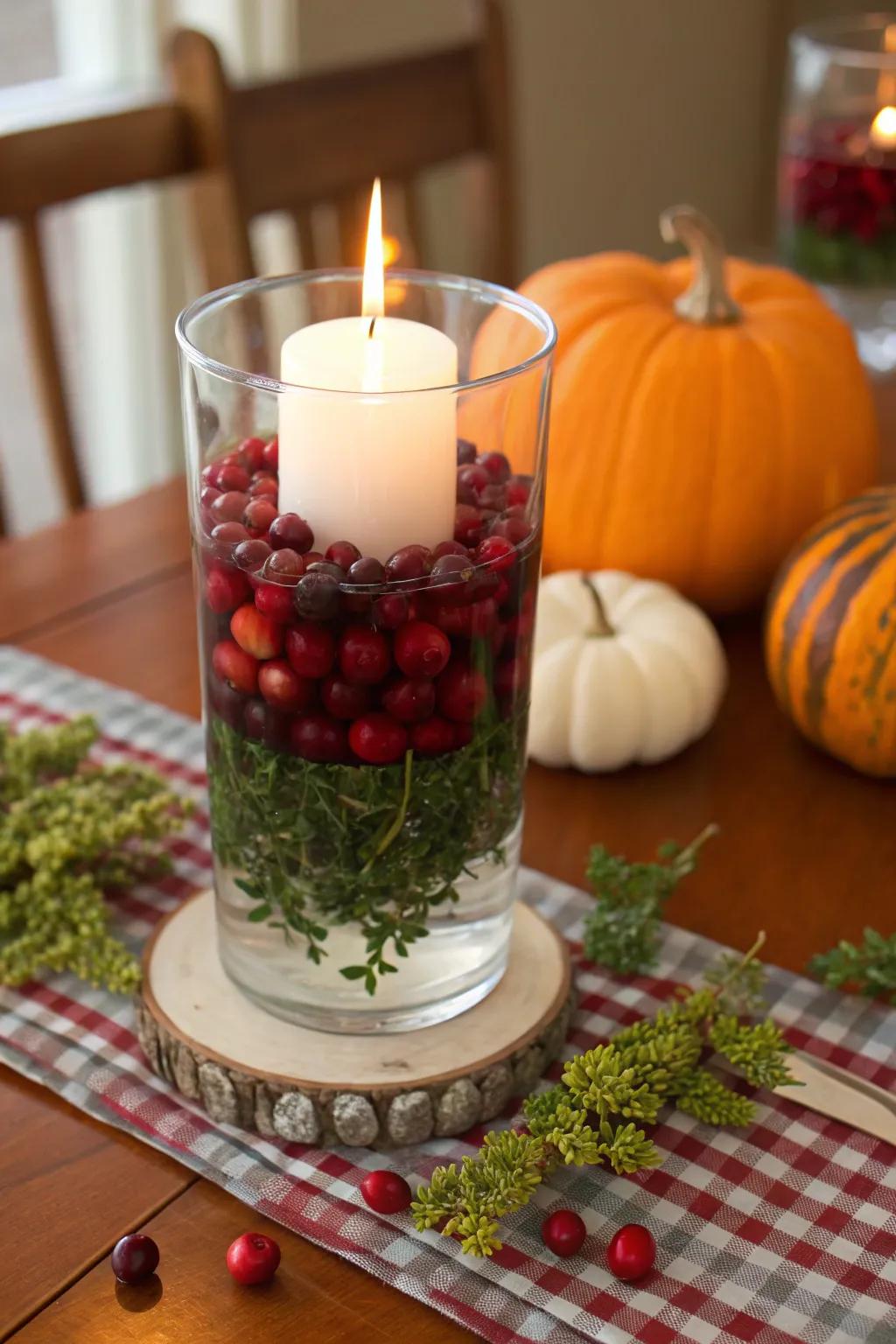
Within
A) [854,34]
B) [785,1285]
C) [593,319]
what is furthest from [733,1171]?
[854,34]

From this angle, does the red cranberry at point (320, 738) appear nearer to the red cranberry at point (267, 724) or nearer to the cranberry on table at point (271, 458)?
the red cranberry at point (267, 724)

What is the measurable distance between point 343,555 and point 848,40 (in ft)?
5.41

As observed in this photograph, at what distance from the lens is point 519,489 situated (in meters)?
0.62

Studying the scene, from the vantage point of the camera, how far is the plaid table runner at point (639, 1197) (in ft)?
1.76

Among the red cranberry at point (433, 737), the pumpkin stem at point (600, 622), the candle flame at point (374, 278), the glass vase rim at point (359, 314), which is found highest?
the candle flame at point (374, 278)

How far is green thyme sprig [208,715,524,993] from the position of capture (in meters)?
0.58

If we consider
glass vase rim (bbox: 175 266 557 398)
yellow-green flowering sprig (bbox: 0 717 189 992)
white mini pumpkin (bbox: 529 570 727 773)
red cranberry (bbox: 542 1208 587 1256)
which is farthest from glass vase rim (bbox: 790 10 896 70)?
red cranberry (bbox: 542 1208 587 1256)

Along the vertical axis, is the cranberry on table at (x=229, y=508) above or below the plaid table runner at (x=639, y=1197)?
above

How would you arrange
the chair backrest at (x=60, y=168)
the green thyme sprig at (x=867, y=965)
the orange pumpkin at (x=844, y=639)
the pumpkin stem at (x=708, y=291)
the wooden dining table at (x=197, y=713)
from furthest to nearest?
the chair backrest at (x=60, y=168), the pumpkin stem at (x=708, y=291), the orange pumpkin at (x=844, y=639), the green thyme sprig at (x=867, y=965), the wooden dining table at (x=197, y=713)

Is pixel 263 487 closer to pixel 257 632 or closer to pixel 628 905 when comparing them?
pixel 257 632

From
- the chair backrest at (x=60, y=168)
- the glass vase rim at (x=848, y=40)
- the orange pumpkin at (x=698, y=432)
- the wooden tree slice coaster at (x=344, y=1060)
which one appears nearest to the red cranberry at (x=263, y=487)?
the wooden tree slice coaster at (x=344, y=1060)

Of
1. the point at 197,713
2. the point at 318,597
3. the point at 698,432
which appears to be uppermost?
the point at 318,597

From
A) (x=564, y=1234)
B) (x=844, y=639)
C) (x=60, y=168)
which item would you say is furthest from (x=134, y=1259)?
(x=60, y=168)

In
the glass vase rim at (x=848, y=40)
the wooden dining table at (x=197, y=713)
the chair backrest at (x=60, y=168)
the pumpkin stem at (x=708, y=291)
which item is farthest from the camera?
the glass vase rim at (x=848, y=40)
